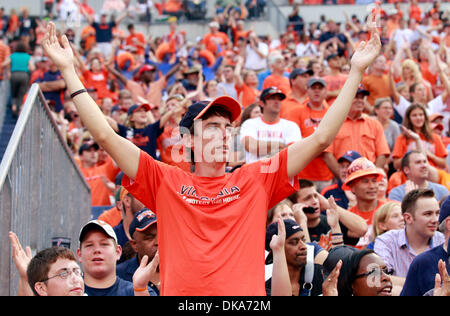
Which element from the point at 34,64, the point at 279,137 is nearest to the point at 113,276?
the point at 279,137

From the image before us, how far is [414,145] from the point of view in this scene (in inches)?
369

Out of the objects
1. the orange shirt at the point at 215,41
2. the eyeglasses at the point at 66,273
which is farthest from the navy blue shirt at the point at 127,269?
the orange shirt at the point at 215,41

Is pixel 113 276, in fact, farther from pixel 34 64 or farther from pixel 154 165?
pixel 34 64

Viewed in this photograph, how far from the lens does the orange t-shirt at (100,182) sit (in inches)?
398

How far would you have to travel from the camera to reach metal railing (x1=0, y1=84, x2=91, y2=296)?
526 cm

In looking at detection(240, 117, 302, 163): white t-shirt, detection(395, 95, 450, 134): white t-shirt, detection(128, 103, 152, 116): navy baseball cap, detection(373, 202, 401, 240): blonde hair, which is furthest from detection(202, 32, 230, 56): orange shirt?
detection(373, 202, 401, 240): blonde hair

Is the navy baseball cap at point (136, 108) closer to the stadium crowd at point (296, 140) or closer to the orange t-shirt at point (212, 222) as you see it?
the stadium crowd at point (296, 140)

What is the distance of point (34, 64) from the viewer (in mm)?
16578

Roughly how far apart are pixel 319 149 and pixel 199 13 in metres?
21.7

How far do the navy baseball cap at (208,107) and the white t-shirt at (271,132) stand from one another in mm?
5054

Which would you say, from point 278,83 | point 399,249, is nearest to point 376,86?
point 278,83

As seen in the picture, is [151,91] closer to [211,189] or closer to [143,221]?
[143,221]

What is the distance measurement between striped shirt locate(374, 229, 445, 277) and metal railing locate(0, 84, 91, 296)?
2.86 m

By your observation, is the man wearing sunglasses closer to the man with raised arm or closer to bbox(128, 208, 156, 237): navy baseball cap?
the man with raised arm
